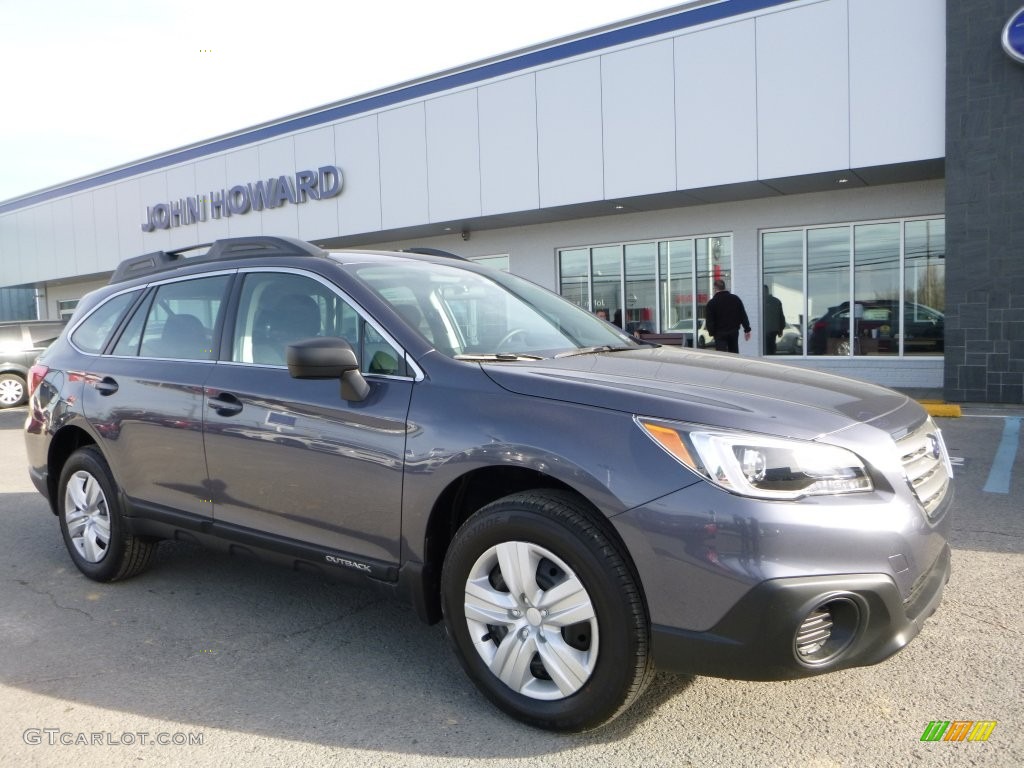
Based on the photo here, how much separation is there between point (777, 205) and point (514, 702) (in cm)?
1310

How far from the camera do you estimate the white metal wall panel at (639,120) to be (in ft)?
44.9

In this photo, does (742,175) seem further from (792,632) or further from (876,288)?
(792,632)

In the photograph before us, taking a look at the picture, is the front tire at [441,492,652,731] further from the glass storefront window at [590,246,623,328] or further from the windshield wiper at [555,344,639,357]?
the glass storefront window at [590,246,623,328]

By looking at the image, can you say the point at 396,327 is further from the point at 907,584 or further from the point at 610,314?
the point at 610,314

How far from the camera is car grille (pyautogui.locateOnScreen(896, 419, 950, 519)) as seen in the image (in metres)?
2.75

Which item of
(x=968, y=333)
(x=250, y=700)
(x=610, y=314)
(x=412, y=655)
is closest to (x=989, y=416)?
(x=968, y=333)

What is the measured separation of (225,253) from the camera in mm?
4102

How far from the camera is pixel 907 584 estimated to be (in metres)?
Answer: 2.55

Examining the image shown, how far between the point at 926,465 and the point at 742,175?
10916 mm

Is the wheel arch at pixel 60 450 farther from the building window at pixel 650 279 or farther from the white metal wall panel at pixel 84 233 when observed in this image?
the white metal wall panel at pixel 84 233

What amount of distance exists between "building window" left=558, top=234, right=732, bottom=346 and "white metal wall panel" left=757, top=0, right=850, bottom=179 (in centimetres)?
262

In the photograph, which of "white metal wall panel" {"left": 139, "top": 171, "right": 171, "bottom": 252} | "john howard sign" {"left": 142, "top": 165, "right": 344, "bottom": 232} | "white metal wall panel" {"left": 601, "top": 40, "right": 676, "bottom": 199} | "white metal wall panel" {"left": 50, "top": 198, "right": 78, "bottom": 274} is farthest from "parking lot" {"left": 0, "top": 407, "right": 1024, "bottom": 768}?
"white metal wall panel" {"left": 50, "top": 198, "right": 78, "bottom": 274}

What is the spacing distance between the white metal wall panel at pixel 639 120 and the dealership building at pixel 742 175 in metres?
0.03

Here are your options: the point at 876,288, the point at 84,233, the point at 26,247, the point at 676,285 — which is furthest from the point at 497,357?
the point at 26,247
